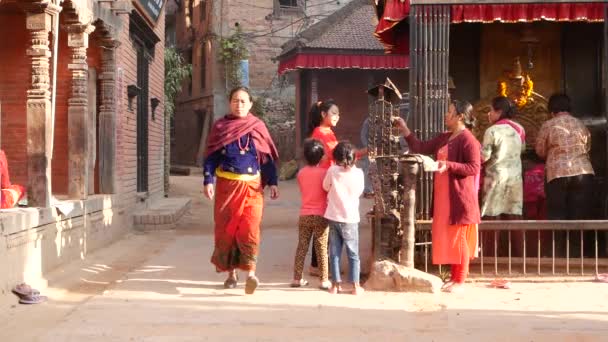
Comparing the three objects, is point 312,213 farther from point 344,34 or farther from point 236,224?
point 344,34

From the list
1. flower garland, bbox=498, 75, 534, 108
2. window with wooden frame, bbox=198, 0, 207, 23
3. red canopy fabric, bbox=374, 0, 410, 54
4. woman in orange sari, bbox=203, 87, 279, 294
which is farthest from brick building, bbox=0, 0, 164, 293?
window with wooden frame, bbox=198, 0, 207, 23

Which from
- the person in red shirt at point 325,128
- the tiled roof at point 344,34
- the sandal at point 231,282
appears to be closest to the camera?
the sandal at point 231,282

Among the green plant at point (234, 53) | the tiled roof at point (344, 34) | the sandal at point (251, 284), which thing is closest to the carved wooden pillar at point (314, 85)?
the tiled roof at point (344, 34)

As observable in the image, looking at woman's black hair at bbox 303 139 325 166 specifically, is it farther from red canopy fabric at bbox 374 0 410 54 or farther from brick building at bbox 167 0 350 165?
brick building at bbox 167 0 350 165

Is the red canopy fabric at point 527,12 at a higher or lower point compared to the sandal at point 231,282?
higher

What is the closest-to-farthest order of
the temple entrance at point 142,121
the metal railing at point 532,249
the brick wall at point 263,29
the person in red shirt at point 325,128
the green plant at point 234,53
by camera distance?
1. the metal railing at point 532,249
2. the person in red shirt at point 325,128
3. the temple entrance at point 142,121
4. the green plant at point 234,53
5. the brick wall at point 263,29

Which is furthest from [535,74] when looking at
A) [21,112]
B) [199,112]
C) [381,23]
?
[199,112]

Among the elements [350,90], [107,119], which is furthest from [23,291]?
[350,90]

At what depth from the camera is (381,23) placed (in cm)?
815

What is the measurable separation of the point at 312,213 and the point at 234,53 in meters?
23.1

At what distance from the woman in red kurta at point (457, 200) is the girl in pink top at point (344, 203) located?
2.48 ft

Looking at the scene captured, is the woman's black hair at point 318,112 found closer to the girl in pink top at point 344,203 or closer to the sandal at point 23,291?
the girl in pink top at point 344,203

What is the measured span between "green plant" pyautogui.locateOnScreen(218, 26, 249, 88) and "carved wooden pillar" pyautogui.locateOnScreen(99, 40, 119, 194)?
18.6 m

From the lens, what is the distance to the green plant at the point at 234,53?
29.3m
